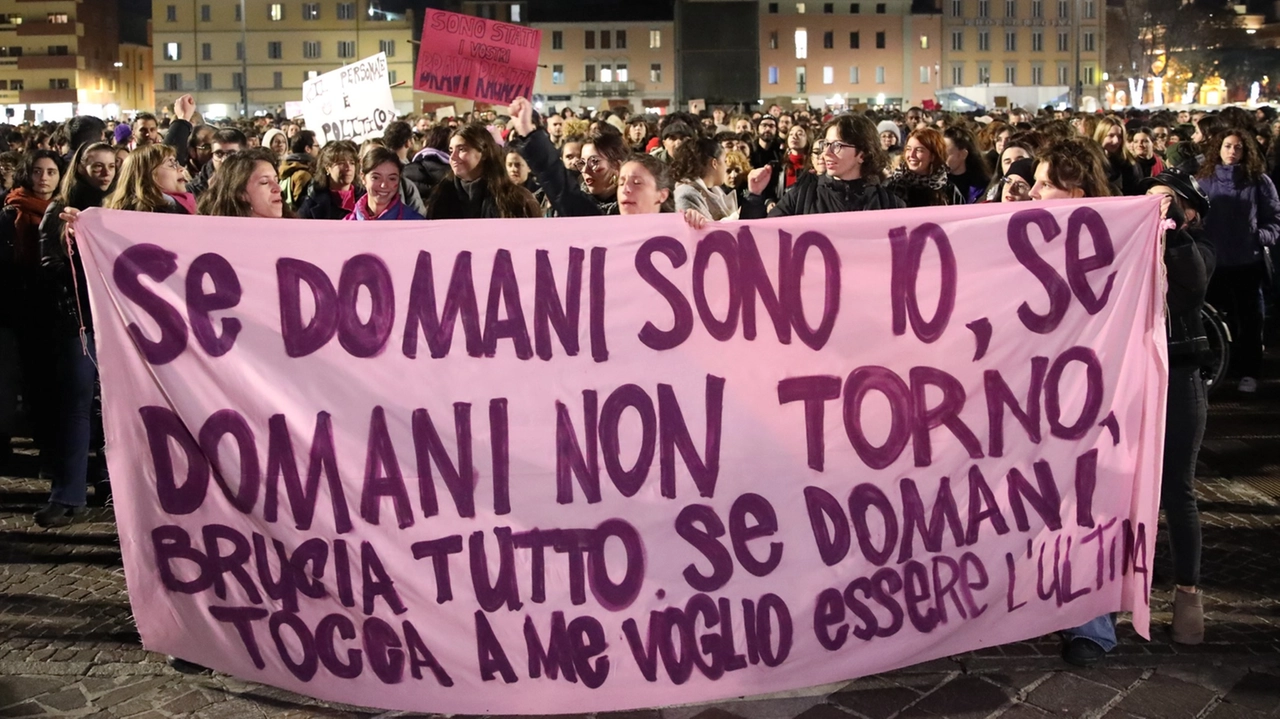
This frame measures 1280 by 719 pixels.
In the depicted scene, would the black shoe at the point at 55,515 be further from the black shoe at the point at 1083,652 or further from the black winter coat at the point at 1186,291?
the black winter coat at the point at 1186,291

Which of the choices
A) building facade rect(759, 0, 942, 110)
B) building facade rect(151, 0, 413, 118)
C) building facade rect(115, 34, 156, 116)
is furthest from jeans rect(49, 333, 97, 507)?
building facade rect(115, 34, 156, 116)

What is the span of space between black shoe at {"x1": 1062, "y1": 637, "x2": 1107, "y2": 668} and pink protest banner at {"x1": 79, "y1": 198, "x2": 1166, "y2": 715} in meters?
0.37

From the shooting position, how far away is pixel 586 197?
239 inches

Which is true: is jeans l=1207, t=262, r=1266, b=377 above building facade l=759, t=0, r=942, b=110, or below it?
below

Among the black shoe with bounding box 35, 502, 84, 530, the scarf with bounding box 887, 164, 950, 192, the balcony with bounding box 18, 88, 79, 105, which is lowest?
the black shoe with bounding box 35, 502, 84, 530

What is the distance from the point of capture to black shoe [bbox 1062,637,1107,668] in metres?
4.32

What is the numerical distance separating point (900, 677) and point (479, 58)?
22.7 ft

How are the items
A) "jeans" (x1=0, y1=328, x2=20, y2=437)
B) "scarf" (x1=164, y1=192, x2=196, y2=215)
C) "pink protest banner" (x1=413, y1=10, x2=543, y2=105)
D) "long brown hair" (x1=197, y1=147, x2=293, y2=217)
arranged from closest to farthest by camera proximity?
"long brown hair" (x1=197, y1=147, x2=293, y2=217) → "scarf" (x1=164, y1=192, x2=196, y2=215) → "jeans" (x1=0, y1=328, x2=20, y2=437) → "pink protest banner" (x1=413, y1=10, x2=543, y2=105)

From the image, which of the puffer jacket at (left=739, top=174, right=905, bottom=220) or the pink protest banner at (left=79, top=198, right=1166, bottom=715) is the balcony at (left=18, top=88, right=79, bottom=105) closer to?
the puffer jacket at (left=739, top=174, right=905, bottom=220)

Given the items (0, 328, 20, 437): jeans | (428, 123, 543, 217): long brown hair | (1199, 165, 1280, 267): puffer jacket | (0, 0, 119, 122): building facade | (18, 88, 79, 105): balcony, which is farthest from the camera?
(18, 88, 79, 105): balcony

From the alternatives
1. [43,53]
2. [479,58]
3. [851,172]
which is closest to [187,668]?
[851,172]

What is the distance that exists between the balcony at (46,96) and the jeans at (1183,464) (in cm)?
12193

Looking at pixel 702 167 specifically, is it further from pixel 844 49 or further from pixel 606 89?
pixel 844 49

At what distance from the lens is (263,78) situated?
330 feet
